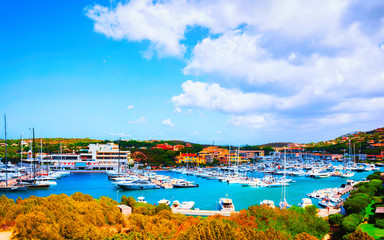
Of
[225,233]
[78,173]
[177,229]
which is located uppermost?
[225,233]

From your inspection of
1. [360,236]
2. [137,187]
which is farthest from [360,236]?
[137,187]

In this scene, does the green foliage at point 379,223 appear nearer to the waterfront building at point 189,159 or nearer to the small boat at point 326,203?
the small boat at point 326,203

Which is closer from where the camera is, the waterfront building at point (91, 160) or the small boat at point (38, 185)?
the small boat at point (38, 185)

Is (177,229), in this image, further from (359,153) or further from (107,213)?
(359,153)

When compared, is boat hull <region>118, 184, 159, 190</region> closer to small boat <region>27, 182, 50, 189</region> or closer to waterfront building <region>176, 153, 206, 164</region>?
small boat <region>27, 182, 50, 189</region>

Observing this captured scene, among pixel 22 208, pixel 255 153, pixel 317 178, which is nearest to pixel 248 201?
pixel 22 208

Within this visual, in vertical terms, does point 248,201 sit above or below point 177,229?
below

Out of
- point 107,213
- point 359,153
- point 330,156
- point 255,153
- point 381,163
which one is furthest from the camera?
point 255,153

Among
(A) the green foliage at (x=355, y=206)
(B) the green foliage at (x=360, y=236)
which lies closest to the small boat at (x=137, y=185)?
(A) the green foliage at (x=355, y=206)

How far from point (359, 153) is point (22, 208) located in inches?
4201

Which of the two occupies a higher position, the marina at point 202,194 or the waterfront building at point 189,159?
the waterfront building at point 189,159

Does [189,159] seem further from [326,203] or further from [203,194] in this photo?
[326,203]

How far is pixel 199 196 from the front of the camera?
1502 inches

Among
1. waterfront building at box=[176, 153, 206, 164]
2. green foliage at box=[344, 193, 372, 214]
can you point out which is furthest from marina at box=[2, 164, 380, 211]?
waterfront building at box=[176, 153, 206, 164]
